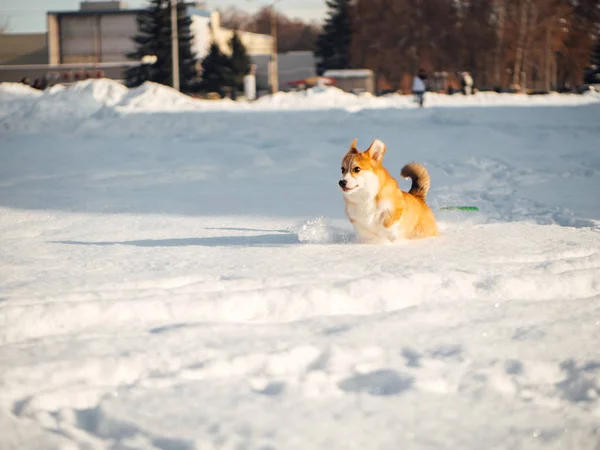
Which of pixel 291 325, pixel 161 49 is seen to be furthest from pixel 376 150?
pixel 161 49

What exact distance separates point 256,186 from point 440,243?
14.1 ft

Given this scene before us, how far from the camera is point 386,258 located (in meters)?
4.91

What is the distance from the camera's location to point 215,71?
151 feet

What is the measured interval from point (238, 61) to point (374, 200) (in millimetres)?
42186

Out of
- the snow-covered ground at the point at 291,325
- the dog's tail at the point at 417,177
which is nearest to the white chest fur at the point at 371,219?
the snow-covered ground at the point at 291,325

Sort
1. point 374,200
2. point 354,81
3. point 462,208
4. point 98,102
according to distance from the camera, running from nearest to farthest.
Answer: point 374,200 → point 462,208 → point 98,102 → point 354,81

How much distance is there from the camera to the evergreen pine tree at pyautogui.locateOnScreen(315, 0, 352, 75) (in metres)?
58.5

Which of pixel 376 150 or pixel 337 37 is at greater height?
pixel 337 37

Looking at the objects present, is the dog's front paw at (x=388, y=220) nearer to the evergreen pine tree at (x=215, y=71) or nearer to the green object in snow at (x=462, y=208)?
the green object in snow at (x=462, y=208)

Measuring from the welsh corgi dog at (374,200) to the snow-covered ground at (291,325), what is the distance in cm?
14

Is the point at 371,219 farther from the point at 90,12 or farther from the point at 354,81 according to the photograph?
the point at 90,12

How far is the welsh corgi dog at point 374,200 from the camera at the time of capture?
5152 mm

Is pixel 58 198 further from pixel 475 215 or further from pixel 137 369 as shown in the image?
pixel 137 369

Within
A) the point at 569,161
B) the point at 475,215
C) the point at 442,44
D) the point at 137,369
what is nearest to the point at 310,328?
the point at 137,369
